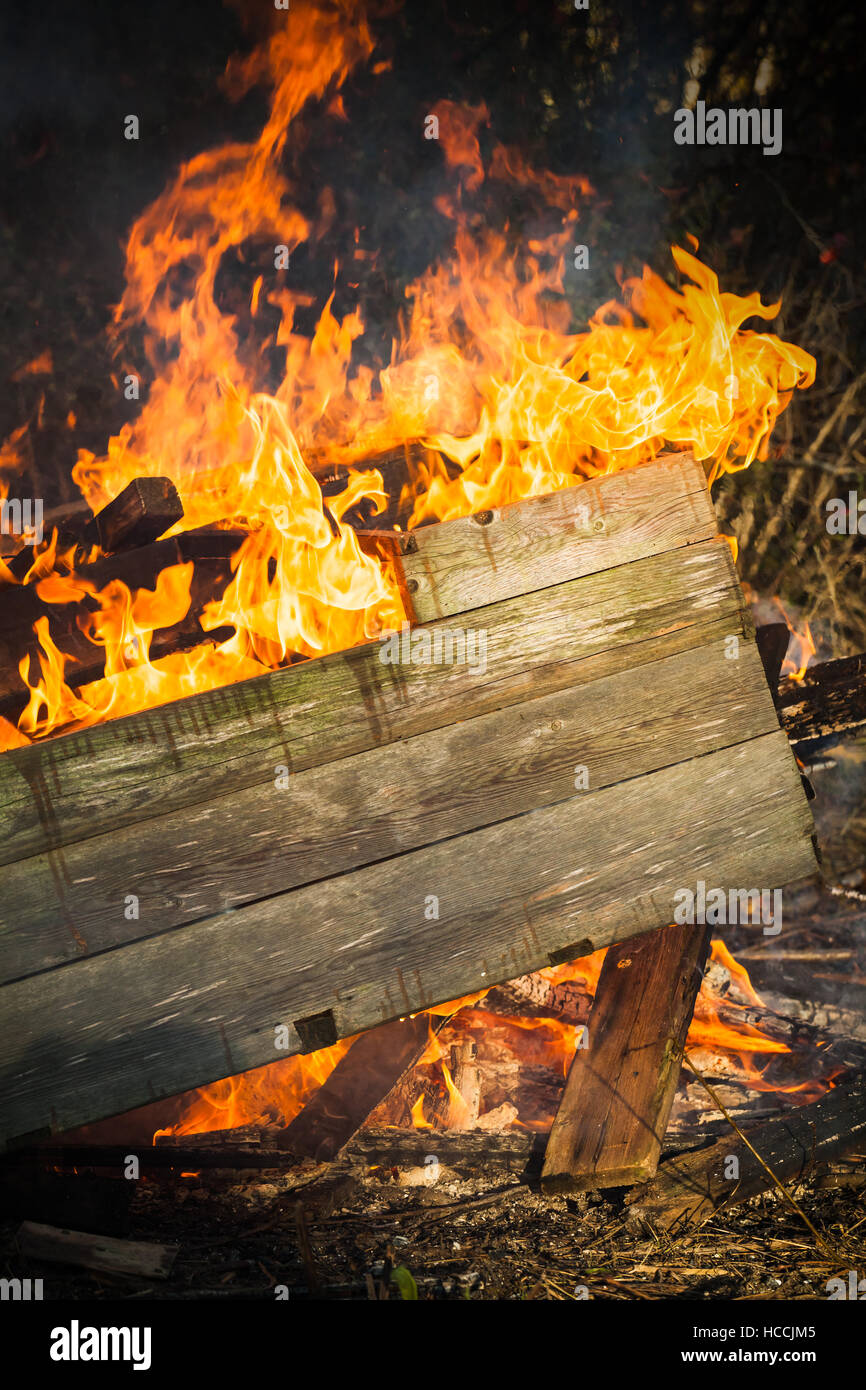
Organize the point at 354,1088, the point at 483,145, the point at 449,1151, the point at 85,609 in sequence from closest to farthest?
the point at 85,609 → the point at 449,1151 → the point at 354,1088 → the point at 483,145

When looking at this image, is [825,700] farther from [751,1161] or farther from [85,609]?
[85,609]

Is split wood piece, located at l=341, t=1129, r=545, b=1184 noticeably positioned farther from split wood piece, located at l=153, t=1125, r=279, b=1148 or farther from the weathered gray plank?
the weathered gray plank

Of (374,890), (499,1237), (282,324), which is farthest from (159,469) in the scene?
(499,1237)

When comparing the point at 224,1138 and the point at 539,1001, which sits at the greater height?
the point at 539,1001

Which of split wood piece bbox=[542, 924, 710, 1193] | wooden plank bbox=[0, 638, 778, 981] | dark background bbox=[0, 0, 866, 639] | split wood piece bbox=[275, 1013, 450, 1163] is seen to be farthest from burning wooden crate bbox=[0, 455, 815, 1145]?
dark background bbox=[0, 0, 866, 639]

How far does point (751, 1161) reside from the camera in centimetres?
296

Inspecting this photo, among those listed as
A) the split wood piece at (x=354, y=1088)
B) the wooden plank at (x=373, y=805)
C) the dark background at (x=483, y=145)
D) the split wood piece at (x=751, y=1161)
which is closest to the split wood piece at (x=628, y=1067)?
the split wood piece at (x=751, y=1161)

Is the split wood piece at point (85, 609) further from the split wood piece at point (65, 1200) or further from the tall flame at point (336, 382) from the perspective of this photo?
the split wood piece at point (65, 1200)

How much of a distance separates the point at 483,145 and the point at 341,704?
12.3 feet

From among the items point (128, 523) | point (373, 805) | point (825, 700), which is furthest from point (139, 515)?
point (825, 700)

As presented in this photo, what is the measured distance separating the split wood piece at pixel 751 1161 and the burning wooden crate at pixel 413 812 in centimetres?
83

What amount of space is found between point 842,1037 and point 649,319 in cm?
319

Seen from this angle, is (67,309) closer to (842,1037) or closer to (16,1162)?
(16,1162)

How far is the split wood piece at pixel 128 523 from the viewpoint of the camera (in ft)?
8.84
